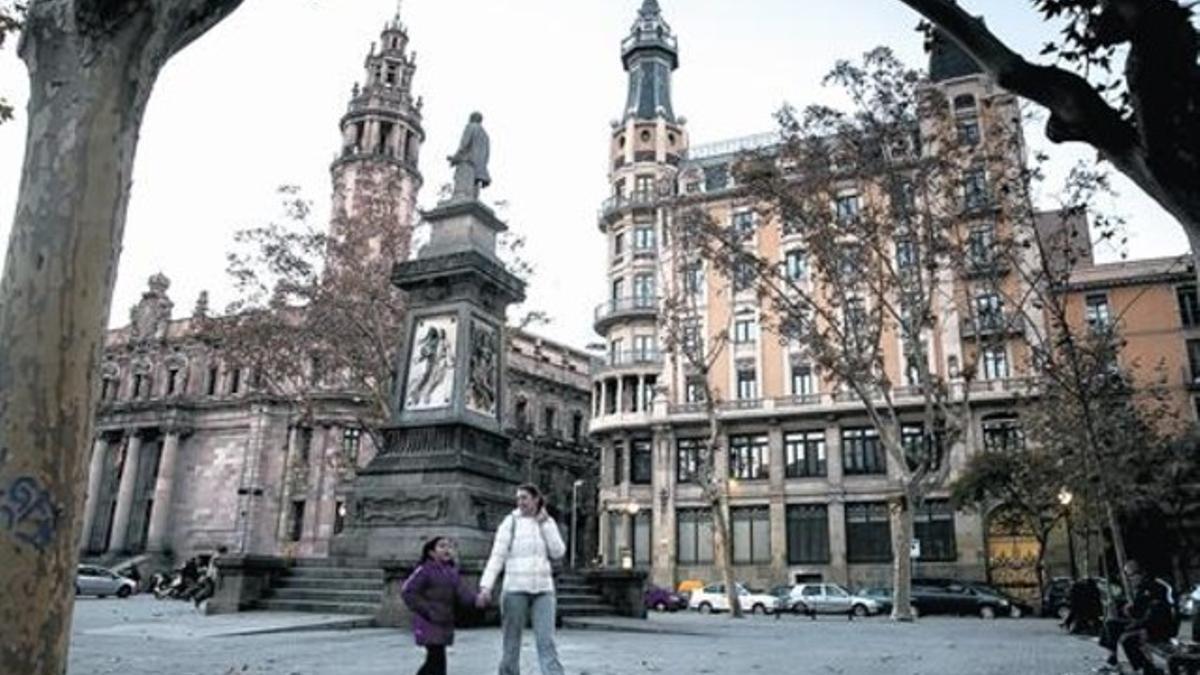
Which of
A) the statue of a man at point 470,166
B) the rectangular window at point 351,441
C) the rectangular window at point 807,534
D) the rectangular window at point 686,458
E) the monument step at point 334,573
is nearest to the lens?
the monument step at point 334,573

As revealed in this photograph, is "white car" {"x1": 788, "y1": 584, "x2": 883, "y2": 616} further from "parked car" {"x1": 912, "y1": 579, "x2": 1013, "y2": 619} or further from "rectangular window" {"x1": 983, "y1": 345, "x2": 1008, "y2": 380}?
"rectangular window" {"x1": 983, "y1": 345, "x2": 1008, "y2": 380}

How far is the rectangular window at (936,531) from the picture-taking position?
133ft

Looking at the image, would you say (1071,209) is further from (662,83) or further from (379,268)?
(662,83)

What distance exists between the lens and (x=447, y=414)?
1594 centimetres

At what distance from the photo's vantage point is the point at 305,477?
166 ft

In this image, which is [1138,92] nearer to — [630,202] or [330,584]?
[330,584]

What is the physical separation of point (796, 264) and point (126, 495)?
42063mm

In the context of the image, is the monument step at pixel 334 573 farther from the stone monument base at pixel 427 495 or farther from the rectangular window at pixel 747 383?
the rectangular window at pixel 747 383

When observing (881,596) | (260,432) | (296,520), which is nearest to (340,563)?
(881,596)

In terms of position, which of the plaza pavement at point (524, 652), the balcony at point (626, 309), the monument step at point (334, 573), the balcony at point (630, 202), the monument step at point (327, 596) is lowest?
the plaza pavement at point (524, 652)

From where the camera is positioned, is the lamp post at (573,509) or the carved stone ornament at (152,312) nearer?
the lamp post at (573,509)

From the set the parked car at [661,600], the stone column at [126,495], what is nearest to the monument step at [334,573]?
the parked car at [661,600]

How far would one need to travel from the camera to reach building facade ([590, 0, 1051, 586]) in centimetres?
4125

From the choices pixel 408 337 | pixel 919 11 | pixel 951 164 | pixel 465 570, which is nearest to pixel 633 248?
pixel 951 164
